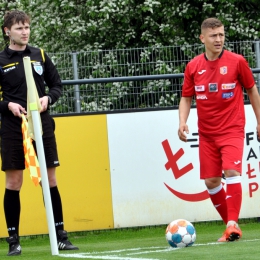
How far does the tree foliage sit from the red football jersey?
11.3 m

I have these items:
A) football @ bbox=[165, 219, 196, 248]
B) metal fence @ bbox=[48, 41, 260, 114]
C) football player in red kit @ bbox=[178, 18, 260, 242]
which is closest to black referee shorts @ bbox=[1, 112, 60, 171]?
football @ bbox=[165, 219, 196, 248]

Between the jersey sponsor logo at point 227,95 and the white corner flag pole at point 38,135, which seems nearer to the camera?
the white corner flag pole at point 38,135

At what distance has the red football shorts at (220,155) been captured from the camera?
7.89 m

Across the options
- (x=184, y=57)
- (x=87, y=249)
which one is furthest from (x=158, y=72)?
(x=87, y=249)

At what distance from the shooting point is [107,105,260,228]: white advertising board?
10031 mm

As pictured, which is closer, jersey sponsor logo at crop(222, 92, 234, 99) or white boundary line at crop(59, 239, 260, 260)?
white boundary line at crop(59, 239, 260, 260)

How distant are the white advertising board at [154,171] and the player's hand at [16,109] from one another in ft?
8.66

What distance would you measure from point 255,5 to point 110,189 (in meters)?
11.5

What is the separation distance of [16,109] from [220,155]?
201 centimetres

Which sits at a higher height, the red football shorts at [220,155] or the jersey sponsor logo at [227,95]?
the jersey sponsor logo at [227,95]

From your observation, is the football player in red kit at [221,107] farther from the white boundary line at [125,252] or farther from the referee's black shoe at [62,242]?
the referee's black shoe at [62,242]

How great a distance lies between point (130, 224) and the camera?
10141 millimetres

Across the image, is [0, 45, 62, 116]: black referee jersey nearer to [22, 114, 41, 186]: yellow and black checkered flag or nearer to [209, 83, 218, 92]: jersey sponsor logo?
[22, 114, 41, 186]: yellow and black checkered flag

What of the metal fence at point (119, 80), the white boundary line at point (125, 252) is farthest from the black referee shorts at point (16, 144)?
the metal fence at point (119, 80)
